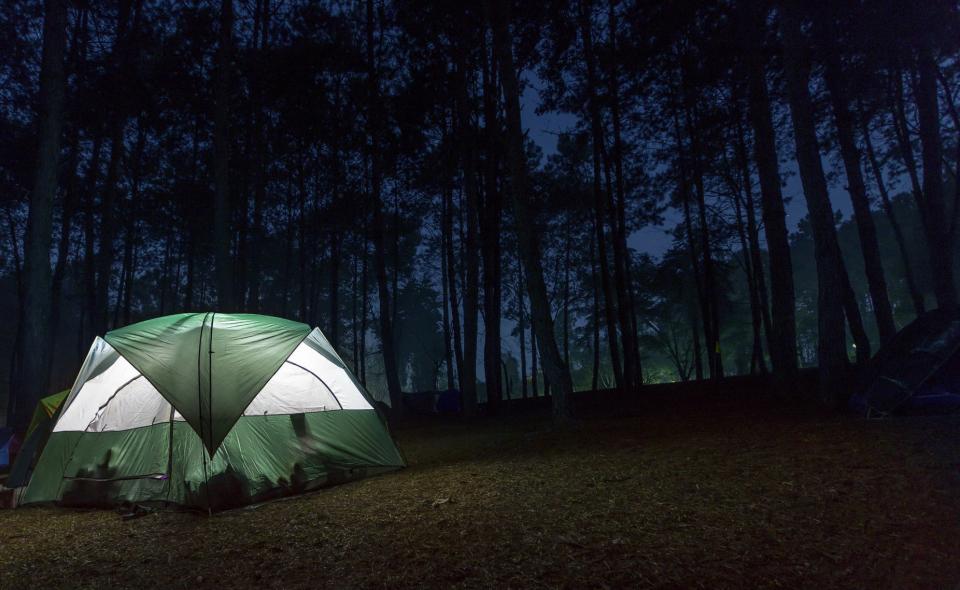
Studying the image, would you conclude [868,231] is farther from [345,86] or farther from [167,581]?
[345,86]

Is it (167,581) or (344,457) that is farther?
(344,457)

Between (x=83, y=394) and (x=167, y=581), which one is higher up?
(x=83, y=394)

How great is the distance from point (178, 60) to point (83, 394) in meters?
13.9

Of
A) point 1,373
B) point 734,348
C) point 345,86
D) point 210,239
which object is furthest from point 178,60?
point 734,348

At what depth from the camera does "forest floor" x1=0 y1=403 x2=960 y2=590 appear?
2.87 m

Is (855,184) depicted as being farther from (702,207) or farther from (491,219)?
(491,219)

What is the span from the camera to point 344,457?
632cm

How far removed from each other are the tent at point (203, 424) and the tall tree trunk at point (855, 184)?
11876mm

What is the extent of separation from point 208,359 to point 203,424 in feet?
2.51

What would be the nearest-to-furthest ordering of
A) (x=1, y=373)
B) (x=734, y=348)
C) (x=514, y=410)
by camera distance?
1. (x=514, y=410)
2. (x=1, y=373)
3. (x=734, y=348)

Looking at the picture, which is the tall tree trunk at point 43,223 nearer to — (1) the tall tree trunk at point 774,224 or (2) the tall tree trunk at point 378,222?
(2) the tall tree trunk at point 378,222

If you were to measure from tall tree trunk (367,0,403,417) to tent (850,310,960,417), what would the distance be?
12.2m

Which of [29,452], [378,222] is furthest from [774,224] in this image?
[29,452]

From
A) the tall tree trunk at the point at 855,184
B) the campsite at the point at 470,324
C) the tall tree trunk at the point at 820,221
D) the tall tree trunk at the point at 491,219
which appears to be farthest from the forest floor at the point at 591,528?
the tall tree trunk at the point at 491,219
